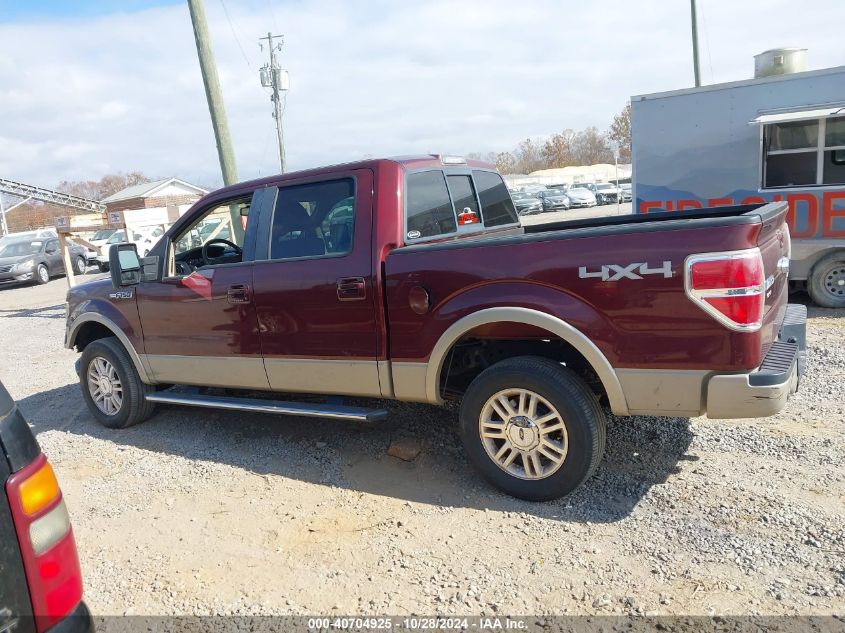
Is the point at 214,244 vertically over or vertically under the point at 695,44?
under

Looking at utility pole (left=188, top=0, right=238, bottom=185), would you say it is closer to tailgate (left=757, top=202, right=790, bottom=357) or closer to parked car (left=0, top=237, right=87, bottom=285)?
tailgate (left=757, top=202, right=790, bottom=357)

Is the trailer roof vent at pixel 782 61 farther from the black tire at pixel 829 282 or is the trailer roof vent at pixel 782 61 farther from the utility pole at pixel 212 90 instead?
the utility pole at pixel 212 90

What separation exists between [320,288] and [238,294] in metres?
0.73

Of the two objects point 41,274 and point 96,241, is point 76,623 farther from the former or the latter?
point 96,241

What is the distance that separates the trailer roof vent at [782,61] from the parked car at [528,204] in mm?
29453

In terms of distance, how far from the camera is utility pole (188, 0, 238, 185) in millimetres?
10211

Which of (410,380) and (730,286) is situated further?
(410,380)

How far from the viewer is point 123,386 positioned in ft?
17.9

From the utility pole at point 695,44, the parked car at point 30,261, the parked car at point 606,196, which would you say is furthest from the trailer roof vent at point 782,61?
the parked car at point 606,196

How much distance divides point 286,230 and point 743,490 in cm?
332

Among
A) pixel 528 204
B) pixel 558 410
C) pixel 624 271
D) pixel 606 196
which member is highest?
pixel 624 271

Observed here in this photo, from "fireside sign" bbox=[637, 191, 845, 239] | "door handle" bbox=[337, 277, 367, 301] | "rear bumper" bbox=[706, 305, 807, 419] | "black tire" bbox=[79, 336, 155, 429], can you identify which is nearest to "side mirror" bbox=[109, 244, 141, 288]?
"black tire" bbox=[79, 336, 155, 429]

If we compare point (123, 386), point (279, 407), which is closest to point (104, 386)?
point (123, 386)

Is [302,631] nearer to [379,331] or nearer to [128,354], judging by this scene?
[379,331]
